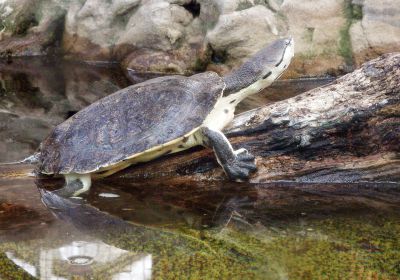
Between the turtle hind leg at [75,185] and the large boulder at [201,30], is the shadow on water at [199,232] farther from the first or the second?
the large boulder at [201,30]

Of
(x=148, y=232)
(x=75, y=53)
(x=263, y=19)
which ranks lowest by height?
(x=75, y=53)

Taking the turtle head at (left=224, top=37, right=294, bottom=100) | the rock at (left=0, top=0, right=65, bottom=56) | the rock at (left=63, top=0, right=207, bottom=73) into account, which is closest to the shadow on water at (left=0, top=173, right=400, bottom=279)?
the turtle head at (left=224, top=37, right=294, bottom=100)

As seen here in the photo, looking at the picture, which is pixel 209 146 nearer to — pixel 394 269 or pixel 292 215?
pixel 292 215

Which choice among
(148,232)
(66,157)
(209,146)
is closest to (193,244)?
(148,232)

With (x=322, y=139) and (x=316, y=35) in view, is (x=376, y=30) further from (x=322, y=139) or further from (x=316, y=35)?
(x=322, y=139)

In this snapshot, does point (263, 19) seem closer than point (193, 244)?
No

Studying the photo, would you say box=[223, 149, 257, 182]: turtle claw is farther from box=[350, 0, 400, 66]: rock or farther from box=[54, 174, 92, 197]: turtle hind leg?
box=[350, 0, 400, 66]: rock

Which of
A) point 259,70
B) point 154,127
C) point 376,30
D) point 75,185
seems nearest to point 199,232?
point 154,127
